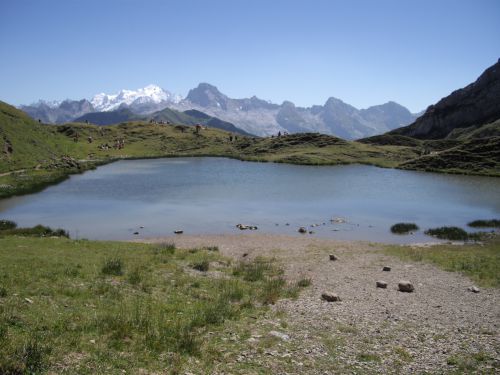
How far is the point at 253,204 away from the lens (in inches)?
2872

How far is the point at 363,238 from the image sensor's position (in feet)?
165

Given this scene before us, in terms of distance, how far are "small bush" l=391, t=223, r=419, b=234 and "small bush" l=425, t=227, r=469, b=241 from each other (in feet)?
6.32

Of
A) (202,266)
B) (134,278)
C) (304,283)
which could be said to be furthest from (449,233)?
(134,278)

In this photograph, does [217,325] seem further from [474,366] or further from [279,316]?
[474,366]

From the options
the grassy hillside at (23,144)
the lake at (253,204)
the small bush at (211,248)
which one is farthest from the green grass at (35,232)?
the grassy hillside at (23,144)

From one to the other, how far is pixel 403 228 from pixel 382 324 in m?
35.5

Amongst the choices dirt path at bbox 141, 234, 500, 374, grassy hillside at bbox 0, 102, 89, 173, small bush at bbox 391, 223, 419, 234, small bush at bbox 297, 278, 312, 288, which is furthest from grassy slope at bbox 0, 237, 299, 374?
grassy hillside at bbox 0, 102, 89, 173

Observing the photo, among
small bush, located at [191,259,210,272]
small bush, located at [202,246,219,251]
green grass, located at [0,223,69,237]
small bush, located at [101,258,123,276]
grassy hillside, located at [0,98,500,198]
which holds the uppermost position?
grassy hillside, located at [0,98,500,198]

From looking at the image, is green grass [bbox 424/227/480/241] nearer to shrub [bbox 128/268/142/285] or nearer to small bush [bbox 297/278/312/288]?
small bush [bbox 297/278/312/288]

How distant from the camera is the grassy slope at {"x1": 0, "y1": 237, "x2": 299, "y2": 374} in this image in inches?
571

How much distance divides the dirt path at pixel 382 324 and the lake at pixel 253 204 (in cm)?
1814

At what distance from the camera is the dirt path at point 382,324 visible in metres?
16.5

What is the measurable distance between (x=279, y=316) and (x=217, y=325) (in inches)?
154

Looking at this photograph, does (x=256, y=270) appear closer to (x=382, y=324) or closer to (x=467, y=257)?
(x=382, y=324)
